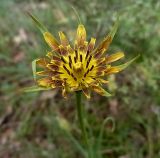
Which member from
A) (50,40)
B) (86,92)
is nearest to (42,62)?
(50,40)

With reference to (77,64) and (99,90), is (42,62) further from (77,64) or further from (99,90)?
(99,90)

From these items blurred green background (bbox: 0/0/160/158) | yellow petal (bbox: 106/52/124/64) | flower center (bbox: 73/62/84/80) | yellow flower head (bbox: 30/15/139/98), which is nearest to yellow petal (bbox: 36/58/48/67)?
yellow flower head (bbox: 30/15/139/98)

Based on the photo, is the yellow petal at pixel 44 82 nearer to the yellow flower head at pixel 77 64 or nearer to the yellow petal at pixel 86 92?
the yellow flower head at pixel 77 64

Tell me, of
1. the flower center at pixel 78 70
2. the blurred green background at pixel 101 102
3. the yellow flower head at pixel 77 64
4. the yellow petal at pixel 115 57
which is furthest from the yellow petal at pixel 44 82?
the blurred green background at pixel 101 102

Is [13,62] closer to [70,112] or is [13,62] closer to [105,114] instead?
[70,112]

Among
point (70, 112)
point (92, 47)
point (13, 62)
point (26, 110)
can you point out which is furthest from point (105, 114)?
point (92, 47)

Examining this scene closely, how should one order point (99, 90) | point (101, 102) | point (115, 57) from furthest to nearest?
point (101, 102) → point (115, 57) → point (99, 90)
